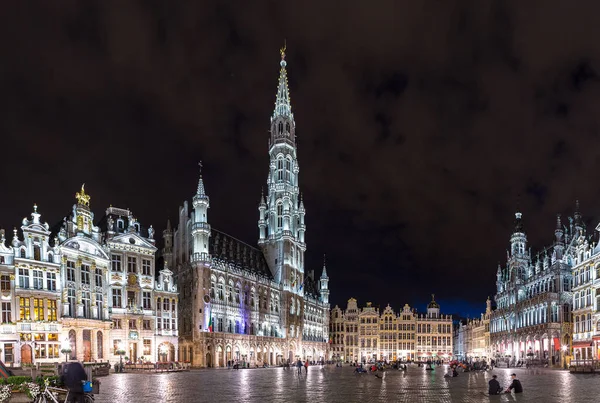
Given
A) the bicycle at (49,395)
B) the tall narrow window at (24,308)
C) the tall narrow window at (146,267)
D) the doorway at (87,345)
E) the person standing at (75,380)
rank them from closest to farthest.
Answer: the person standing at (75,380), the bicycle at (49,395), the tall narrow window at (24,308), the doorway at (87,345), the tall narrow window at (146,267)

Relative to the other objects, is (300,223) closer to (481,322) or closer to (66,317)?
(481,322)

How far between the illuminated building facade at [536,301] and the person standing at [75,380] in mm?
73838

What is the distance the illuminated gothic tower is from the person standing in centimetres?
9264

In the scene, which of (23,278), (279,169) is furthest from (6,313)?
(279,169)

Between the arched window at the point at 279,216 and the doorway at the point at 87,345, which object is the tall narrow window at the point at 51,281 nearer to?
the doorway at the point at 87,345

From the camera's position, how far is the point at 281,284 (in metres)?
112

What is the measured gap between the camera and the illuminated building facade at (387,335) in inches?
6270

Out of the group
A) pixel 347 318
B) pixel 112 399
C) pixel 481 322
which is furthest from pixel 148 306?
pixel 481 322

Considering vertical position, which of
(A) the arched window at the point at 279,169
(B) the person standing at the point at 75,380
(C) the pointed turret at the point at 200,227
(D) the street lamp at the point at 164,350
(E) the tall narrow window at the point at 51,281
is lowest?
(D) the street lamp at the point at 164,350

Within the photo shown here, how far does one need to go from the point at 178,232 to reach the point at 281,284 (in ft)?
90.5

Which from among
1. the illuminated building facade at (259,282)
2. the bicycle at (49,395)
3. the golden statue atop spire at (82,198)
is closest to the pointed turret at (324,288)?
the illuminated building facade at (259,282)

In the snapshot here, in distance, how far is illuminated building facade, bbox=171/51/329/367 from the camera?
85.4 meters

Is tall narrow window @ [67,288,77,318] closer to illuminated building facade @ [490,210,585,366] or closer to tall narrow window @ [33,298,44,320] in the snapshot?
tall narrow window @ [33,298,44,320]

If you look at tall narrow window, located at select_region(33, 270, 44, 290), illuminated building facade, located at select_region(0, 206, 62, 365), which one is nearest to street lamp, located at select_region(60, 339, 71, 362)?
illuminated building facade, located at select_region(0, 206, 62, 365)
